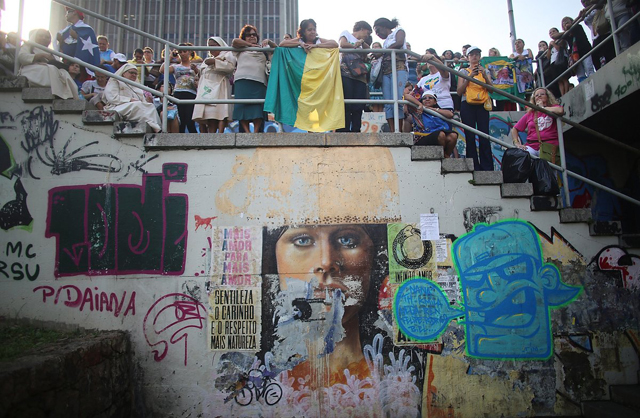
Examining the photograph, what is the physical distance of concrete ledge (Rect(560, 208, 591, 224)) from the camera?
5664 millimetres

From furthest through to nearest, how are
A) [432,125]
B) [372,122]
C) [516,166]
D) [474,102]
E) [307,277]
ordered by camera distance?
[372,122]
[474,102]
[432,125]
[516,166]
[307,277]

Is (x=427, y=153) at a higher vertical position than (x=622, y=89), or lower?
lower

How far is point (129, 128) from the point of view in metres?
5.79

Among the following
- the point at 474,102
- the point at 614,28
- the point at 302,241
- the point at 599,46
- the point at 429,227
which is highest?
the point at 614,28

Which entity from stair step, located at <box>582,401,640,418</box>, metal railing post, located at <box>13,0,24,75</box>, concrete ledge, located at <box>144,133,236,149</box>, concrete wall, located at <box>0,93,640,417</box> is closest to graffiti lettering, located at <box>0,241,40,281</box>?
concrete wall, located at <box>0,93,640,417</box>

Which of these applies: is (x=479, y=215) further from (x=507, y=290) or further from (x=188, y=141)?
(x=188, y=141)

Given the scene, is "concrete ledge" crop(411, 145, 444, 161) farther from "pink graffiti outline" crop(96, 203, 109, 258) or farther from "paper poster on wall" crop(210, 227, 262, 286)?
"pink graffiti outline" crop(96, 203, 109, 258)

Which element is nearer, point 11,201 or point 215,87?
point 11,201

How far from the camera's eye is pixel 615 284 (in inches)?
221

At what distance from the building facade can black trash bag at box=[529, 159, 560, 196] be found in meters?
51.0

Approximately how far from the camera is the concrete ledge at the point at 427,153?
586 cm

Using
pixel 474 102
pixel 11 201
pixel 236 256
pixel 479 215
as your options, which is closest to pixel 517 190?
pixel 479 215

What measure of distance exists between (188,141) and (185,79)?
1.79 metres

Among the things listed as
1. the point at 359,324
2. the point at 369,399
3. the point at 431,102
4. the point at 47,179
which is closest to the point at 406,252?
the point at 359,324
